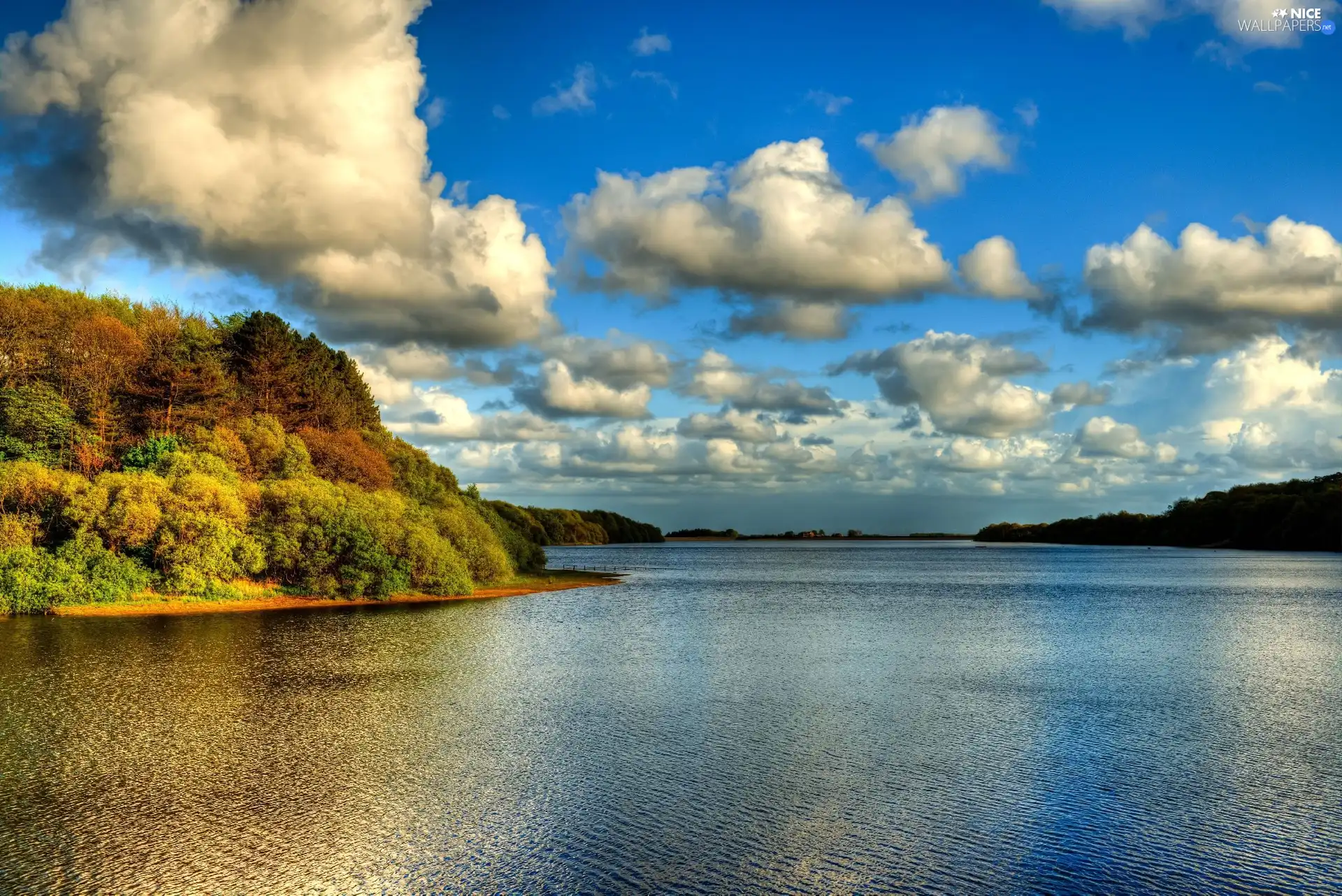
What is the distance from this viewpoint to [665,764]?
16016 mm

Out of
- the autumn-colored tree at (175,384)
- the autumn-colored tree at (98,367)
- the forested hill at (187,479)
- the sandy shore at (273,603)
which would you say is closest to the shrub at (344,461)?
the forested hill at (187,479)

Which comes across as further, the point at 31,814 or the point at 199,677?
the point at 199,677

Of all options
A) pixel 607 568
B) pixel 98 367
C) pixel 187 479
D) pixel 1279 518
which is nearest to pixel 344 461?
pixel 98 367

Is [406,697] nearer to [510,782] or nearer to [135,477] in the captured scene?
[510,782]

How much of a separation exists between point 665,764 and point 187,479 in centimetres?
4274

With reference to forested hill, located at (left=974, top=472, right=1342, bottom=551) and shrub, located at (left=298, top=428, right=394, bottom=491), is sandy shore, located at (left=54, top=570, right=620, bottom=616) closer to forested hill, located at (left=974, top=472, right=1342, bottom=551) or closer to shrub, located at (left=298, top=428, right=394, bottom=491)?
shrub, located at (left=298, top=428, right=394, bottom=491)

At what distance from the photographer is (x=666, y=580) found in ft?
281

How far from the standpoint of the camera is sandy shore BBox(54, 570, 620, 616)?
44.6m

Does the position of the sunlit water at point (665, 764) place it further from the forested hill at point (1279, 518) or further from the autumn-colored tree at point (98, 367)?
the forested hill at point (1279, 518)

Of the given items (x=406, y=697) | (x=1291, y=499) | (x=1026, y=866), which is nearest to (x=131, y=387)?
(x=406, y=697)

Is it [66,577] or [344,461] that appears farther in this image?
[344,461]

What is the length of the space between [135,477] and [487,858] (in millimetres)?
45107

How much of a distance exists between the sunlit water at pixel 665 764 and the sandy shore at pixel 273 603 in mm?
9013

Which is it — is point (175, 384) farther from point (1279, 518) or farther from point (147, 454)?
point (1279, 518)
